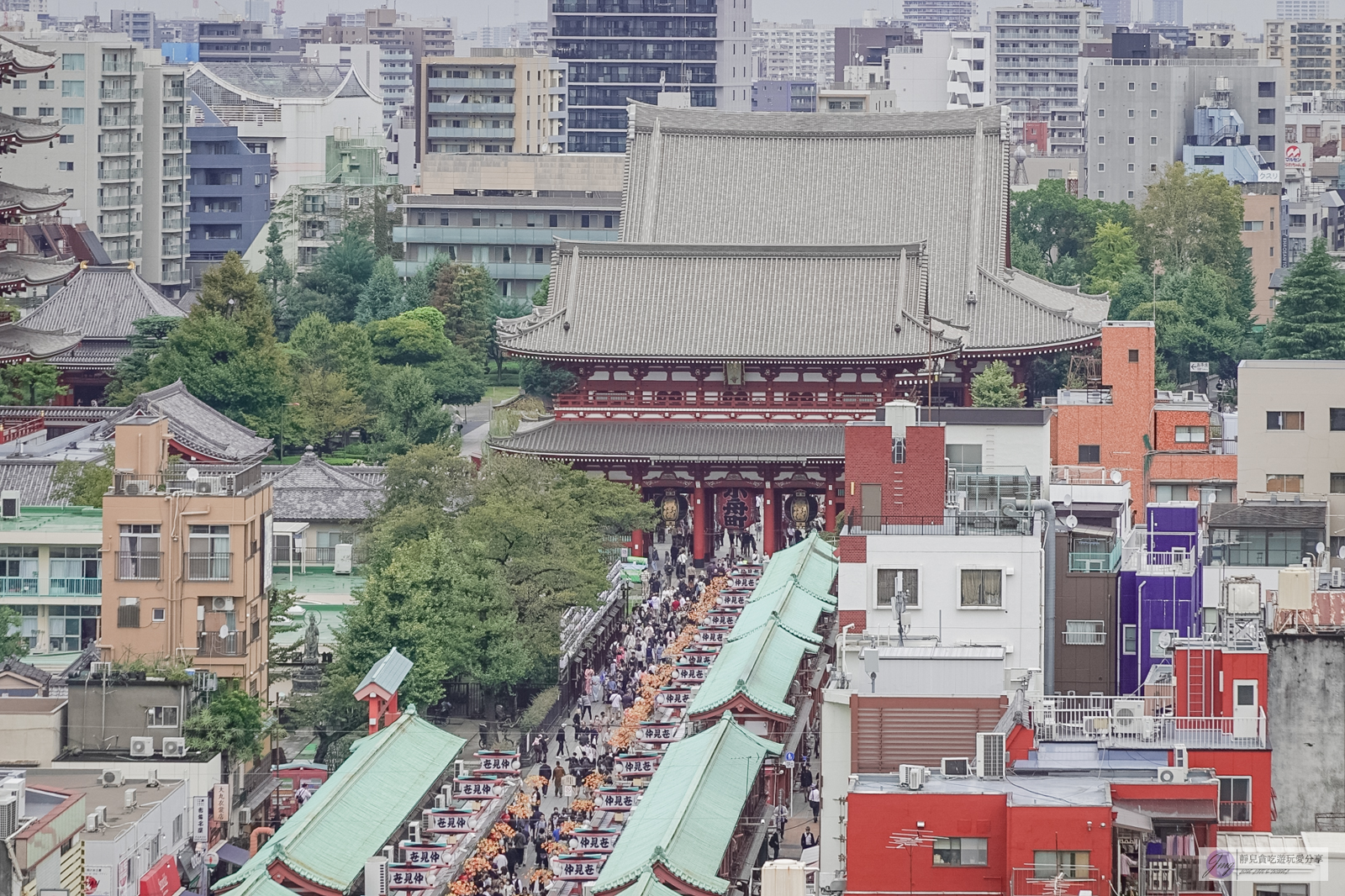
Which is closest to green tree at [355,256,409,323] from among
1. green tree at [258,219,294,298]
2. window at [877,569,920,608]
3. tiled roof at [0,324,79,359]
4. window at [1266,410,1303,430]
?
green tree at [258,219,294,298]

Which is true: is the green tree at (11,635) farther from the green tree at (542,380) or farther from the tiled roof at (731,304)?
the green tree at (542,380)

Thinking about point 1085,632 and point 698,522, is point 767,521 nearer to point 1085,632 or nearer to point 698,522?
point 698,522

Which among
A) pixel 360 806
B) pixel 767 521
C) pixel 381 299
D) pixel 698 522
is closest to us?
pixel 360 806

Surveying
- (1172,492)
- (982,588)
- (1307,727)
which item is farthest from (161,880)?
(1172,492)

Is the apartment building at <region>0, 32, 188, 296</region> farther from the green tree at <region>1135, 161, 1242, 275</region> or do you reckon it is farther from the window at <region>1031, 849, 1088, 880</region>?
the window at <region>1031, 849, 1088, 880</region>

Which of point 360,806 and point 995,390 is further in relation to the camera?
point 995,390

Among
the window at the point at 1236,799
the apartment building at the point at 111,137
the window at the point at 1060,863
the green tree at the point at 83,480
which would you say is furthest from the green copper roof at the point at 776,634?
the apartment building at the point at 111,137
